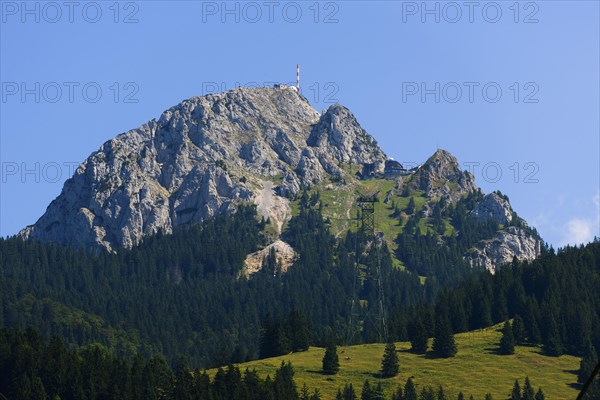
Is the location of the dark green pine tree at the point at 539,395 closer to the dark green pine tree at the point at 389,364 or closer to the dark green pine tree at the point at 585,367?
the dark green pine tree at the point at 585,367

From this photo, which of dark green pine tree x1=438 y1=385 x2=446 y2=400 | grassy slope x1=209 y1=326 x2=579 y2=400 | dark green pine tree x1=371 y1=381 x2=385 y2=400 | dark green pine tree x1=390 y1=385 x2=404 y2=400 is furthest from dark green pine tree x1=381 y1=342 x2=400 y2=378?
dark green pine tree x1=390 y1=385 x2=404 y2=400

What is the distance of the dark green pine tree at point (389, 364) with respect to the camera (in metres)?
184

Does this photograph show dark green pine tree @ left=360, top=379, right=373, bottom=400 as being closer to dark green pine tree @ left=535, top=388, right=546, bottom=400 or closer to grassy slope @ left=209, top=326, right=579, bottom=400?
grassy slope @ left=209, top=326, right=579, bottom=400

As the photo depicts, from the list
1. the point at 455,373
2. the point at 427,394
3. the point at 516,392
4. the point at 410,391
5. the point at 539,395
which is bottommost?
the point at 539,395

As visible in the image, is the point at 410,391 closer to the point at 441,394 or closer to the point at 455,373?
the point at 441,394

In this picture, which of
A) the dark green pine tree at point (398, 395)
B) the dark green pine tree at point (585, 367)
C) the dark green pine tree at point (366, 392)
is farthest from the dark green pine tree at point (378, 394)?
the dark green pine tree at point (585, 367)

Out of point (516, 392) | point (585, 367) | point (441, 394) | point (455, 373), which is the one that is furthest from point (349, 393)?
point (585, 367)

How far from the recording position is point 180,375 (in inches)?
6412

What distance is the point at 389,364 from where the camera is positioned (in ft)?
607

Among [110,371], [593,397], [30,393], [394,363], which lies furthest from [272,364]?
[593,397]

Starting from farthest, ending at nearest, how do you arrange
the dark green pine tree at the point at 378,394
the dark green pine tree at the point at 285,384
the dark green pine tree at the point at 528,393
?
the dark green pine tree at the point at 528,393 → the dark green pine tree at the point at 378,394 → the dark green pine tree at the point at 285,384

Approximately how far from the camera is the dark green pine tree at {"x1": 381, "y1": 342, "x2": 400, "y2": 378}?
183625mm

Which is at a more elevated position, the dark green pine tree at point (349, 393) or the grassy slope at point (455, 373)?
the grassy slope at point (455, 373)

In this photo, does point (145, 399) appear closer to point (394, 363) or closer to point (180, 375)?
point (180, 375)
